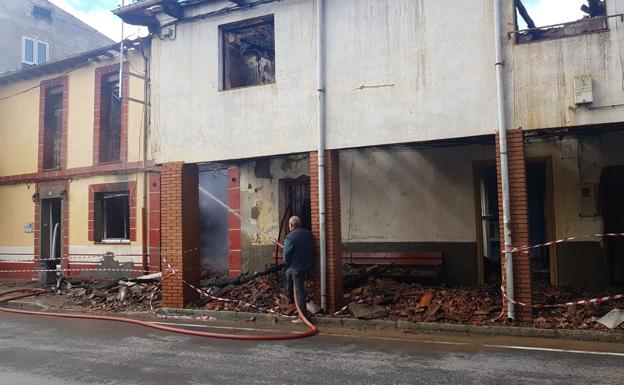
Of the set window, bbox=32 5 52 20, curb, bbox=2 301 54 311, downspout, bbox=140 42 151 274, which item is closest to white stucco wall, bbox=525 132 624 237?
downspout, bbox=140 42 151 274

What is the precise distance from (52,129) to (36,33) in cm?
880

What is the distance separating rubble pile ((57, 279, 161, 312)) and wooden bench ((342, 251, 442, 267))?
4.62 m

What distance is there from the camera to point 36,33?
910 inches

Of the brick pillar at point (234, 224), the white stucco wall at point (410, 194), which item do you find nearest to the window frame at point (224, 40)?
the white stucco wall at point (410, 194)

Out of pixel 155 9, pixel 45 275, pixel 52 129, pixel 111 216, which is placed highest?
pixel 155 9

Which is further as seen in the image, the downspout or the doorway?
the downspout

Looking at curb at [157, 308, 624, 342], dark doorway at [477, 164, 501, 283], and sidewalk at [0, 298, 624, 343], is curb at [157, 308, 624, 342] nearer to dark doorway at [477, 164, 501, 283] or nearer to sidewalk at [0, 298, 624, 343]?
sidewalk at [0, 298, 624, 343]

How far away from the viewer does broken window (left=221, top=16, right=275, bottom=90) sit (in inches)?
419

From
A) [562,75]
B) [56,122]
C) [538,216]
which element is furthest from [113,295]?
[562,75]

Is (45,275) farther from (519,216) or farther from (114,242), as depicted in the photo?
(519,216)

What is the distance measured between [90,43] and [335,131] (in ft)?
71.0

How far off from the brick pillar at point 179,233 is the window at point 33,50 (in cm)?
1554

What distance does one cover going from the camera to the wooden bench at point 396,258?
11.7 metres

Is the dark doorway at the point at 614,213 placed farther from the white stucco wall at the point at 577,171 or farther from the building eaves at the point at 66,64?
the building eaves at the point at 66,64
